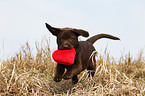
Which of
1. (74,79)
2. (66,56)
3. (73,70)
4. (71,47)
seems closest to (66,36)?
(71,47)

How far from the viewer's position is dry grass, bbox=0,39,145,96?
3619mm

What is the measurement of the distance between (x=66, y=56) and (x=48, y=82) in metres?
1.17

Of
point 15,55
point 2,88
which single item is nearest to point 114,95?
point 2,88

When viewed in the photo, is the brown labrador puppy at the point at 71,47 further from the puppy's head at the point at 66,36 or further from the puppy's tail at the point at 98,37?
the puppy's tail at the point at 98,37

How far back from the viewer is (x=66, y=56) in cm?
324

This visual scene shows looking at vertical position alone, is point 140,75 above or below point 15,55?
below

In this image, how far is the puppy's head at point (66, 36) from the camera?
10.4 feet

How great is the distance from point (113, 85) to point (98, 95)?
1.64 ft

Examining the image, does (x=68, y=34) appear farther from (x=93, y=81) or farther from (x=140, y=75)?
(x=140, y=75)

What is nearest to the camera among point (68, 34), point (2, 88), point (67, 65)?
point (68, 34)

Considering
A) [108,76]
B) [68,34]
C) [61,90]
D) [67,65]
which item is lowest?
[61,90]

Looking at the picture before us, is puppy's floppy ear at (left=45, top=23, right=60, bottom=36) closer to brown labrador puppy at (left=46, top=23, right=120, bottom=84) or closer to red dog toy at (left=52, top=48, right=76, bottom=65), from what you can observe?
brown labrador puppy at (left=46, top=23, right=120, bottom=84)

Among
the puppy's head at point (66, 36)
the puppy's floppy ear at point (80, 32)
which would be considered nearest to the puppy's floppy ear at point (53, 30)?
the puppy's head at point (66, 36)

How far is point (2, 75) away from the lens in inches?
153
